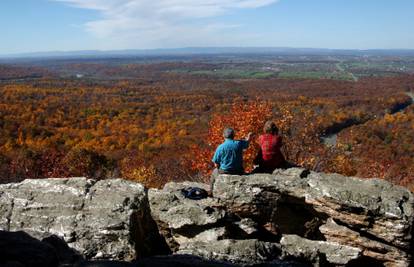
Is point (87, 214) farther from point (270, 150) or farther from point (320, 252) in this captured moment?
point (320, 252)

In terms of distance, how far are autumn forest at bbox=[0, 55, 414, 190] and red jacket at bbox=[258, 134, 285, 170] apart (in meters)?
13.9

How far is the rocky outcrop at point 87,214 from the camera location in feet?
35.8

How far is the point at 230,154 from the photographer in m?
13.0

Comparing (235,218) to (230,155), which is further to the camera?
(230,155)

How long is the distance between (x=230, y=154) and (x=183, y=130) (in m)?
97.0

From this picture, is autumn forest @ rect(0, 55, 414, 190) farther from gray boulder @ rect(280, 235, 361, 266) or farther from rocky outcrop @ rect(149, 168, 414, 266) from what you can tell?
gray boulder @ rect(280, 235, 361, 266)

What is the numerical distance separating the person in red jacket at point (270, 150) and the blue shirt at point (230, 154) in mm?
626

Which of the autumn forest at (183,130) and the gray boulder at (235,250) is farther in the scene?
the autumn forest at (183,130)

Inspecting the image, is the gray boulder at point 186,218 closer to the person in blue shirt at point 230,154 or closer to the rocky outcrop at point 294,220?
the rocky outcrop at point 294,220

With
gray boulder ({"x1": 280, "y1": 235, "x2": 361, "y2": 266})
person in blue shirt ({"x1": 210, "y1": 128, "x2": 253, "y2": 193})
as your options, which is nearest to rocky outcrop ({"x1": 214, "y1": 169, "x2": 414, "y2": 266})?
gray boulder ({"x1": 280, "y1": 235, "x2": 361, "y2": 266})

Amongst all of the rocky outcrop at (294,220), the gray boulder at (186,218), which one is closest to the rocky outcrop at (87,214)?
the gray boulder at (186,218)

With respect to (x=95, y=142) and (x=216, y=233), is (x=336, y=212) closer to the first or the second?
(x=216, y=233)

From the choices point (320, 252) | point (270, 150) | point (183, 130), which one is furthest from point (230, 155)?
point (183, 130)

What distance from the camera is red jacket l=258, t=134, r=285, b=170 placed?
42.7 ft
